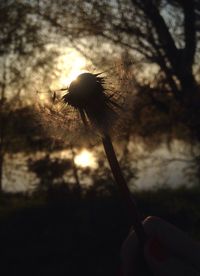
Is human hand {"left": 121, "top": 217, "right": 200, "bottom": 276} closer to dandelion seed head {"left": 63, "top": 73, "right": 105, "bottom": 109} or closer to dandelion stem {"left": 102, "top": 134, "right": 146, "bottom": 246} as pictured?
dandelion stem {"left": 102, "top": 134, "right": 146, "bottom": 246}

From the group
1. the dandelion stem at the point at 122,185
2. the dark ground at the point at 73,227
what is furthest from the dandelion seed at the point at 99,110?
the dark ground at the point at 73,227

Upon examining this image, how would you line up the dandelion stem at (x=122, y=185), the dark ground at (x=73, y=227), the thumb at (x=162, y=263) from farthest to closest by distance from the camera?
the dark ground at (x=73, y=227)
the thumb at (x=162, y=263)
the dandelion stem at (x=122, y=185)

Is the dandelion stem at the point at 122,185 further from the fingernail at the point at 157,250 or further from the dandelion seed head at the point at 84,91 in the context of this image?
the dandelion seed head at the point at 84,91

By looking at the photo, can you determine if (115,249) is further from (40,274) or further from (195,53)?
(195,53)

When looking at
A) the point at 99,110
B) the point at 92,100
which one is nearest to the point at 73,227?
the point at 99,110

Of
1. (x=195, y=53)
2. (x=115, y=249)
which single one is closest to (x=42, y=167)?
(x=115, y=249)

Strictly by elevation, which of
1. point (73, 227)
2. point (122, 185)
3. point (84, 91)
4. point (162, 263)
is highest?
point (73, 227)

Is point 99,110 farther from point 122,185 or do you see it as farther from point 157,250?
point 157,250

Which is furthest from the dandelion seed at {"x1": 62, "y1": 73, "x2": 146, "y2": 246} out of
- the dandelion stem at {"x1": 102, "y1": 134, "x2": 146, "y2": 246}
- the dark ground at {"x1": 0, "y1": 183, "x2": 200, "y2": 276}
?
the dark ground at {"x1": 0, "y1": 183, "x2": 200, "y2": 276}
